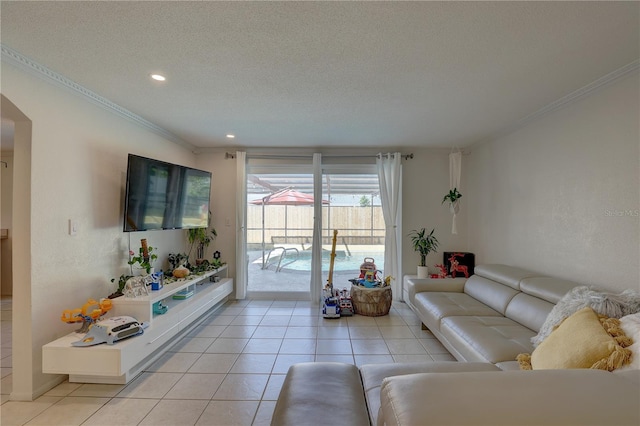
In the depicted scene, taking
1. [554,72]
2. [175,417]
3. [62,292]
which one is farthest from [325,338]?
[554,72]

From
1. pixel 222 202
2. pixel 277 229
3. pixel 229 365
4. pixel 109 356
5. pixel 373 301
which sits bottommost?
pixel 229 365

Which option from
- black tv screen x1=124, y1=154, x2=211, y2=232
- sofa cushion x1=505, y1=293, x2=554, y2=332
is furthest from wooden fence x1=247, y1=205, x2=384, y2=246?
sofa cushion x1=505, y1=293, x2=554, y2=332

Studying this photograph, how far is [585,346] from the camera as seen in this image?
1.55 meters

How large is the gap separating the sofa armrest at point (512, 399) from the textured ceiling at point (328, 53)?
170 centimetres

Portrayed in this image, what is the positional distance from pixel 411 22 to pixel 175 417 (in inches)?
115

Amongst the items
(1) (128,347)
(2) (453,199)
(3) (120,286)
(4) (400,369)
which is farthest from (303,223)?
(4) (400,369)

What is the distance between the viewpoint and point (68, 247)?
2.40 meters

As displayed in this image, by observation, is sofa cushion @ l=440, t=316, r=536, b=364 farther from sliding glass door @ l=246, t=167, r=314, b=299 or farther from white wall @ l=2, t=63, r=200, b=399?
white wall @ l=2, t=63, r=200, b=399

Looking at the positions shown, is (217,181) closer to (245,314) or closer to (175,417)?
(245,314)

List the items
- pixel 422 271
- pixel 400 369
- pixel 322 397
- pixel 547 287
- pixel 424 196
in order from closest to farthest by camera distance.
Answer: pixel 322 397
pixel 400 369
pixel 547 287
pixel 422 271
pixel 424 196

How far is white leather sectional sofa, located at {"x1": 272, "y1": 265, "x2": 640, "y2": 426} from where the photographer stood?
730 millimetres

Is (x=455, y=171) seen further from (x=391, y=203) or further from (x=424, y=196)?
(x=391, y=203)

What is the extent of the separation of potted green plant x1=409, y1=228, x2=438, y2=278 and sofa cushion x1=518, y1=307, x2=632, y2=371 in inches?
99.4

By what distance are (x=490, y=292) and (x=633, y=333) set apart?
153 cm
